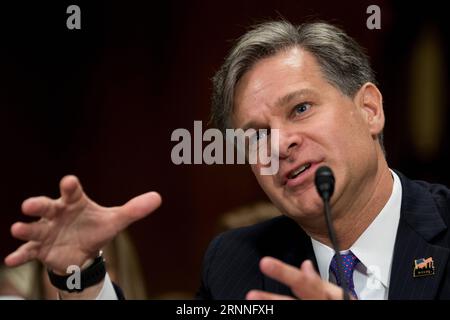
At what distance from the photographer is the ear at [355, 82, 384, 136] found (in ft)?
6.09

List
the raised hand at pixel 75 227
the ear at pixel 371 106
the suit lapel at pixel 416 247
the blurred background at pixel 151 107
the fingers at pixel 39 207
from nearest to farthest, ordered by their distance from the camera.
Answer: the fingers at pixel 39 207 → the raised hand at pixel 75 227 → the suit lapel at pixel 416 247 → the ear at pixel 371 106 → the blurred background at pixel 151 107

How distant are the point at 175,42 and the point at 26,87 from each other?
0.95 metres

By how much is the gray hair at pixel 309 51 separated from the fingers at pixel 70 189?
0.68 m

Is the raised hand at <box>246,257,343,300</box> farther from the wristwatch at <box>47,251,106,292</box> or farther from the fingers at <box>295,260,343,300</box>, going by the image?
the wristwatch at <box>47,251,106,292</box>

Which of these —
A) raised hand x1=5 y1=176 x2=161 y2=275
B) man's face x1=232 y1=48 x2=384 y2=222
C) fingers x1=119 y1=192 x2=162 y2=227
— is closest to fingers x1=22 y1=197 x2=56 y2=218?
raised hand x1=5 y1=176 x2=161 y2=275

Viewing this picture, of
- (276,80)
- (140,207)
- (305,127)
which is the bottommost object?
(140,207)

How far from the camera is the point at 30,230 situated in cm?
141

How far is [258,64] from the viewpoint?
6.17 feet

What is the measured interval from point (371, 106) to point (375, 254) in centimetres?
46

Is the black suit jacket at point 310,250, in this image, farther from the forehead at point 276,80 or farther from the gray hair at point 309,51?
the forehead at point 276,80

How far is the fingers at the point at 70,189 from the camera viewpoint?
53.8 inches

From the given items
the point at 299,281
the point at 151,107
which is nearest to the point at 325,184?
the point at 299,281

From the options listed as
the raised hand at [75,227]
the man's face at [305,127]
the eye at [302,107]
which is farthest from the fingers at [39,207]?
the eye at [302,107]

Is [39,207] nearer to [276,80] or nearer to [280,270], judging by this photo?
[280,270]
